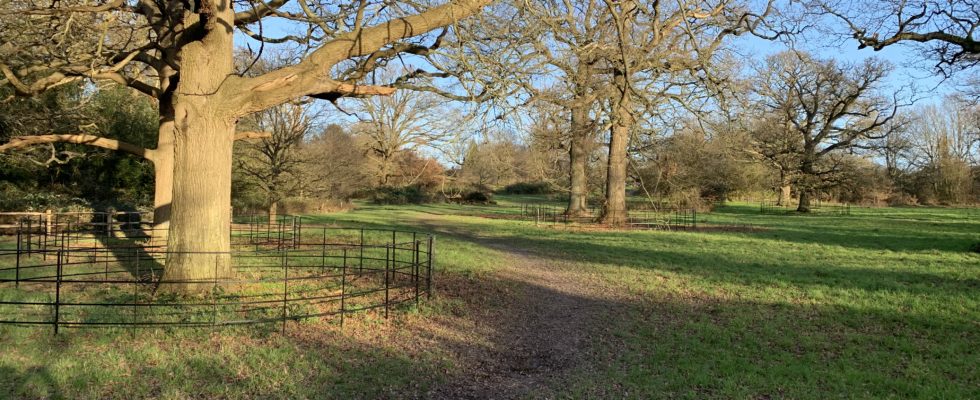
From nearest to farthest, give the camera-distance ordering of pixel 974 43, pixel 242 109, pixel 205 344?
pixel 205 344 < pixel 242 109 < pixel 974 43

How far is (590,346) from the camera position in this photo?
22.0 ft

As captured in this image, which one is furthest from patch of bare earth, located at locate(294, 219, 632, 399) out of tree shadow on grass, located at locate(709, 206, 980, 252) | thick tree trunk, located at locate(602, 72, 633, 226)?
thick tree trunk, located at locate(602, 72, 633, 226)

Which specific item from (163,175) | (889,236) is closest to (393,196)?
(889,236)

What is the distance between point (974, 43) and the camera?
1428 cm

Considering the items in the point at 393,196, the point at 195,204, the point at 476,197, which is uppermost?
the point at 476,197

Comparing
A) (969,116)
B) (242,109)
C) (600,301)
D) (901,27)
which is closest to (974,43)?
(901,27)

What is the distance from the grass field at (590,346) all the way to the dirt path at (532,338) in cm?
3

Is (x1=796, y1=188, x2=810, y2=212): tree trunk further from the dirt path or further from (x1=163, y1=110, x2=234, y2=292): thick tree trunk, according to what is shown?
(x1=163, y1=110, x2=234, y2=292): thick tree trunk

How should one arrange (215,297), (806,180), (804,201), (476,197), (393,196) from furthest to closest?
(476,197) < (393,196) < (804,201) < (806,180) < (215,297)

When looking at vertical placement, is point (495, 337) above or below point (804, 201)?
below

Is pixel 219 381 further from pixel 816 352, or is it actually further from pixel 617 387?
Answer: pixel 816 352

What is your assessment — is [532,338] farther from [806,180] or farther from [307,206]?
[806,180]

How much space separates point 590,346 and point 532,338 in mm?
750

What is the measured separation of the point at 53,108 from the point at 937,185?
2590 inches
